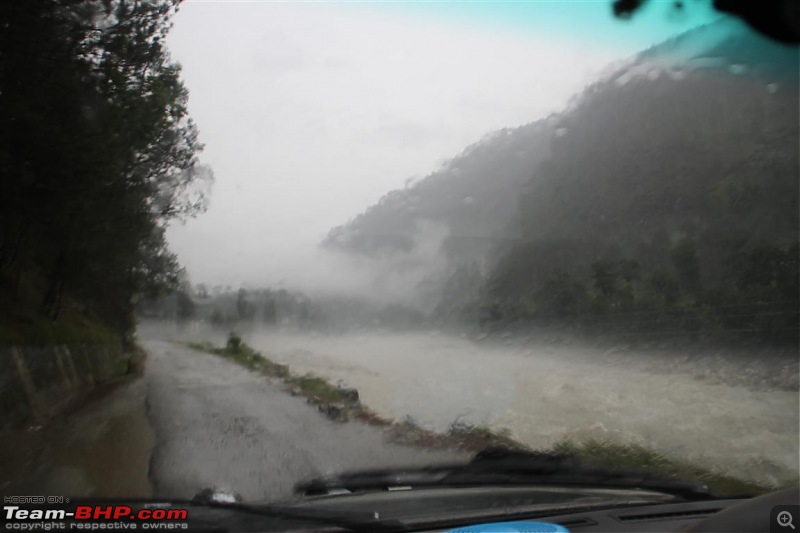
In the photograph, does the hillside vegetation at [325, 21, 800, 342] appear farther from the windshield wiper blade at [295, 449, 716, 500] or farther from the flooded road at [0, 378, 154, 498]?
the windshield wiper blade at [295, 449, 716, 500]

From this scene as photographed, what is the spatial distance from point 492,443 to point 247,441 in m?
2.30

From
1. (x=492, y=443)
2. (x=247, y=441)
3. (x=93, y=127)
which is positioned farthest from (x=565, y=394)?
(x=93, y=127)

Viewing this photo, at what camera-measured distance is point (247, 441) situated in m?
5.95

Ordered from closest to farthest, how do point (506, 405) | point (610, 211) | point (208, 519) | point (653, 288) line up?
point (208, 519), point (506, 405), point (653, 288), point (610, 211)

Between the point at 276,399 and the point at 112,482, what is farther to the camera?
the point at 276,399

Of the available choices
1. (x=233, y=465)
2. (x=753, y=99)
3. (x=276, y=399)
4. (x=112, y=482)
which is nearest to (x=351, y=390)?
(x=276, y=399)

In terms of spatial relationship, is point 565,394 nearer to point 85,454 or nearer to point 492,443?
point 492,443

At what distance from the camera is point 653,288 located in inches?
315

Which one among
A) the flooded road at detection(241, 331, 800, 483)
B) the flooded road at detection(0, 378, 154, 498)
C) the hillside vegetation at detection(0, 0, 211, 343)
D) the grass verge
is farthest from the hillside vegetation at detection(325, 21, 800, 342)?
the flooded road at detection(0, 378, 154, 498)

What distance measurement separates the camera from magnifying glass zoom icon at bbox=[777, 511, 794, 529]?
3074 mm

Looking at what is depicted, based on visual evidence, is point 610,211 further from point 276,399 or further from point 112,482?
point 112,482

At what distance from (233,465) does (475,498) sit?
6.94ft

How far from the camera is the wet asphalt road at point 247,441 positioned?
4766 mm

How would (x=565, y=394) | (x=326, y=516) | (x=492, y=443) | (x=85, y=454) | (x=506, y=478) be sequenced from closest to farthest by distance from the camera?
(x=326, y=516)
(x=506, y=478)
(x=492, y=443)
(x=85, y=454)
(x=565, y=394)
